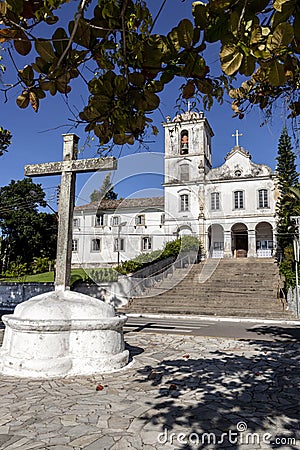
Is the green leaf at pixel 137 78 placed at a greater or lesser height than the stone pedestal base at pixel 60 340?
greater

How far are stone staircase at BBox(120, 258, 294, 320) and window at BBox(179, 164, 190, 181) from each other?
25.6 feet

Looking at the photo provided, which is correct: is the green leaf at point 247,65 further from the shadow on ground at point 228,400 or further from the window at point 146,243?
the window at point 146,243

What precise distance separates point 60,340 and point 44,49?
378 centimetres

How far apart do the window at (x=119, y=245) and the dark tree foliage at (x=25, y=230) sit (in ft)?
45.5

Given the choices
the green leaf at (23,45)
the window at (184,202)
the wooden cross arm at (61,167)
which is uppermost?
the window at (184,202)

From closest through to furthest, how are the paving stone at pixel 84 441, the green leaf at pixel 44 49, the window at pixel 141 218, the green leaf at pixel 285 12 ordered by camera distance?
1. the green leaf at pixel 285 12
2. the green leaf at pixel 44 49
3. the paving stone at pixel 84 441
4. the window at pixel 141 218

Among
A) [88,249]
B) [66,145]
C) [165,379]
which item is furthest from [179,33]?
[88,249]

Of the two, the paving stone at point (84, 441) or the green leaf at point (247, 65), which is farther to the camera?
the paving stone at point (84, 441)

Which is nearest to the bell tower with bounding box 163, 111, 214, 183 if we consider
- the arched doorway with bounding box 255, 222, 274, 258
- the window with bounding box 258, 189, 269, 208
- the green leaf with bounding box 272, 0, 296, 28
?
the window with bounding box 258, 189, 269, 208

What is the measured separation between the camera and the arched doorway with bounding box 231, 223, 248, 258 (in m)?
28.5

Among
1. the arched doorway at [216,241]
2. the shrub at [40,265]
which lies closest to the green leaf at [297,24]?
the arched doorway at [216,241]

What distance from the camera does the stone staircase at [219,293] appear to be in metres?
14.8

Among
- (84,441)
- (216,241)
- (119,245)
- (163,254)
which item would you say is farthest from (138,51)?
(216,241)

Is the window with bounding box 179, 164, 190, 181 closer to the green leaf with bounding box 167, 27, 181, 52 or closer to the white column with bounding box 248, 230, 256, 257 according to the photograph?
Result: the white column with bounding box 248, 230, 256, 257
